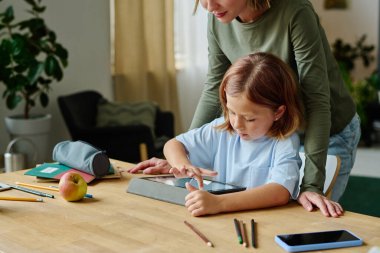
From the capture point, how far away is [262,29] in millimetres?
1954

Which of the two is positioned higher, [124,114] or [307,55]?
[307,55]

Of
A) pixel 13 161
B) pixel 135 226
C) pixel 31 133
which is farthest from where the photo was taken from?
pixel 31 133

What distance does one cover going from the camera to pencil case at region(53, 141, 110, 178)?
1.95 metres

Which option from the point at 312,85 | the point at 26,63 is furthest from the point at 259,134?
the point at 26,63

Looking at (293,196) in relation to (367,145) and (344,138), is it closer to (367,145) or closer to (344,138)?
(344,138)

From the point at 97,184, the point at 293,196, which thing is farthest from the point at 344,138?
the point at 97,184

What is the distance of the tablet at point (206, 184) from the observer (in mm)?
1717

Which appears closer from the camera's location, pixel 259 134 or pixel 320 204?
pixel 320 204

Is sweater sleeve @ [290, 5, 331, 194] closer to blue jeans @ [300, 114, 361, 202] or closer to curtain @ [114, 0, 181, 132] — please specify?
blue jeans @ [300, 114, 361, 202]

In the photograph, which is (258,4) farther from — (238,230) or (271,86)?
(238,230)

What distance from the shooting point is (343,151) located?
2.10 metres

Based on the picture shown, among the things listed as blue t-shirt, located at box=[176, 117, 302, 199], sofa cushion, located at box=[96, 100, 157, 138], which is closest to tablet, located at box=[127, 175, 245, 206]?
blue t-shirt, located at box=[176, 117, 302, 199]

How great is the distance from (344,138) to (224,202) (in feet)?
2.19

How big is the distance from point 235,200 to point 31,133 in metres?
3.00
